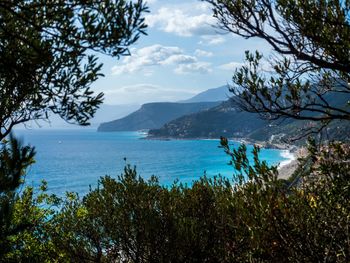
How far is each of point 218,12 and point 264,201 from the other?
5414mm

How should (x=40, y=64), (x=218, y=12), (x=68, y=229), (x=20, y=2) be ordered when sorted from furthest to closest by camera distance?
(x=68, y=229) → (x=218, y=12) → (x=40, y=64) → (x=20, y=2)

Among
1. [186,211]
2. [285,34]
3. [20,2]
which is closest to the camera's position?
[20,2]

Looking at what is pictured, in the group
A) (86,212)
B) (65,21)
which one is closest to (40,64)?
(65,21)

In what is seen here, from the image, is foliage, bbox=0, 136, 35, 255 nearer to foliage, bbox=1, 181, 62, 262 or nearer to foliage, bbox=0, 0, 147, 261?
foliage, bbox=0, 0, 147, 261

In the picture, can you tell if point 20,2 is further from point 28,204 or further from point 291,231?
point 28,204

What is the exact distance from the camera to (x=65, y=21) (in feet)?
21.6

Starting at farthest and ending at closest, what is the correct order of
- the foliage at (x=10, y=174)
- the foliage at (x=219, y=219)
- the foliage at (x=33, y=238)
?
the foliage at (x=33, y=238), the foliage at (x=219, y=219), the foliage at (x=10, y=174)

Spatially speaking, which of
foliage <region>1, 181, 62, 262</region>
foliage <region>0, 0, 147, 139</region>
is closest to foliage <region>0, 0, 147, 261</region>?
foliage <region>0, 0, 147, 139</region>

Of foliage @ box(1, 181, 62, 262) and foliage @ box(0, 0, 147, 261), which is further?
foliage @ box(1, 181, 62, 262)

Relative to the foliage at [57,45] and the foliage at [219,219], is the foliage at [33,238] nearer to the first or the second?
the foliage at [219,219]

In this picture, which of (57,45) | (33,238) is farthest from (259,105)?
(33,238)

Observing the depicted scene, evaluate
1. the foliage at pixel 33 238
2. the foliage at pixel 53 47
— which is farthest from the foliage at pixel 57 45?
the foliage at pixel 33 238

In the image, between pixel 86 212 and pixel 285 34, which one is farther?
pixel 86 212

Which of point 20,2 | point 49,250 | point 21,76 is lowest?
point 49,250
